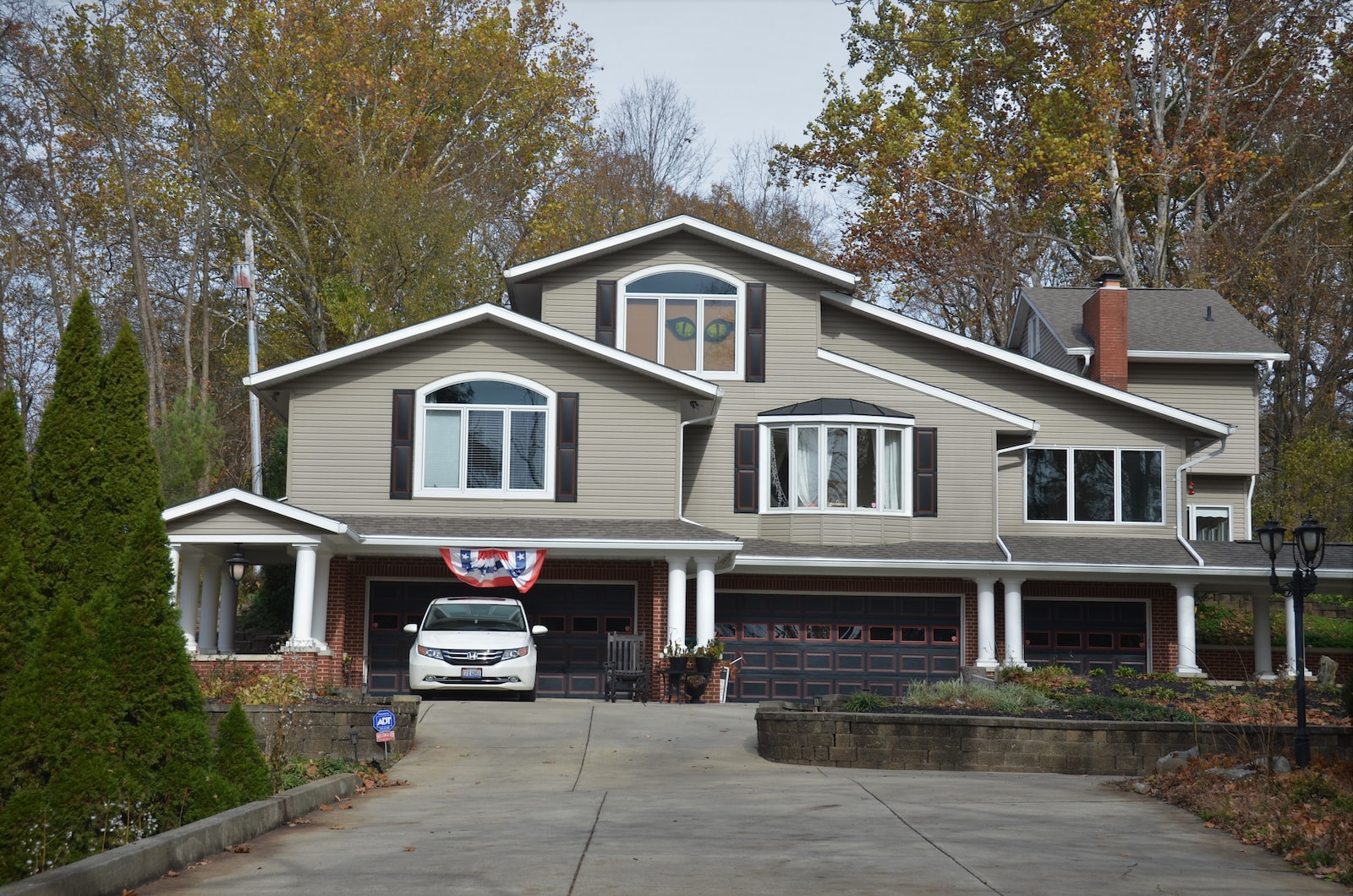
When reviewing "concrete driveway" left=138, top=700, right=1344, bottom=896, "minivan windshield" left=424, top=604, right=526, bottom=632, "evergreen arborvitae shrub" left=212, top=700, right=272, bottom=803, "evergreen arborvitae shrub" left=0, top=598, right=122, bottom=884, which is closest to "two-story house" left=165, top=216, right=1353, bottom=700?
"minivan windshield" left=424, top=604, right=526, bottom=632

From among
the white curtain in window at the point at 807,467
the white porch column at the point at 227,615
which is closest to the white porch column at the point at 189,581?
the white porch column at the point at 227,615

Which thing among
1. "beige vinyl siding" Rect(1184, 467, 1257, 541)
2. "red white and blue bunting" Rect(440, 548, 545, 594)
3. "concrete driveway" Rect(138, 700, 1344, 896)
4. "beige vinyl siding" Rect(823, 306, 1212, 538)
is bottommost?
"concrete driveway" Rect(138, 700, 1344, 896)

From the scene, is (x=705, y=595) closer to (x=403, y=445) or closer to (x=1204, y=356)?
(x=403, y=445)

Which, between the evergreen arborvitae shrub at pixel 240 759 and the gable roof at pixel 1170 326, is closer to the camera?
the evergreen arborvitae shrub at pixel 240 759

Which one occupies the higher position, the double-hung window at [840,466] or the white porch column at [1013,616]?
the double-hung window at [840,466]

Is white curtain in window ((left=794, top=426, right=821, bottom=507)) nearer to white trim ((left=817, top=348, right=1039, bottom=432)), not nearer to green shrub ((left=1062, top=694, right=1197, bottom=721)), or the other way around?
white trim ((left=817, top=348, right=1039, bottom=432))

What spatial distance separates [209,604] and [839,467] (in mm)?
11614

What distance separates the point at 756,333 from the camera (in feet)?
89.2

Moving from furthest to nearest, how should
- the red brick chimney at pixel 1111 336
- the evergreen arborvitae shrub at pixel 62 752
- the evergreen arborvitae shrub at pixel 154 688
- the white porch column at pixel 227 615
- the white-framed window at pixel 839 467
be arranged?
1. the red brick chimney at pixel 1111 336
2. the white-framed window at pixel 839 467
3. the white porch column at pixel 227 615
4. the evergreen arborvitae shrub at pixel 154 688
5. the evergreen arborvitae shrub at pixel 62 752

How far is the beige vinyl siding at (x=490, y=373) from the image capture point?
81.1 ft

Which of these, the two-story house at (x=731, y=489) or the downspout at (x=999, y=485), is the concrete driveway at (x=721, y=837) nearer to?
the two-story house at (x=731, y=489)

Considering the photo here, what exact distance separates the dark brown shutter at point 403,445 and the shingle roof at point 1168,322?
49.0 ft

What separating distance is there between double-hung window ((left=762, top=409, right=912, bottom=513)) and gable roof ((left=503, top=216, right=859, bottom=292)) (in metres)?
2.93

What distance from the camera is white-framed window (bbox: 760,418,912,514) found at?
2639 cm
